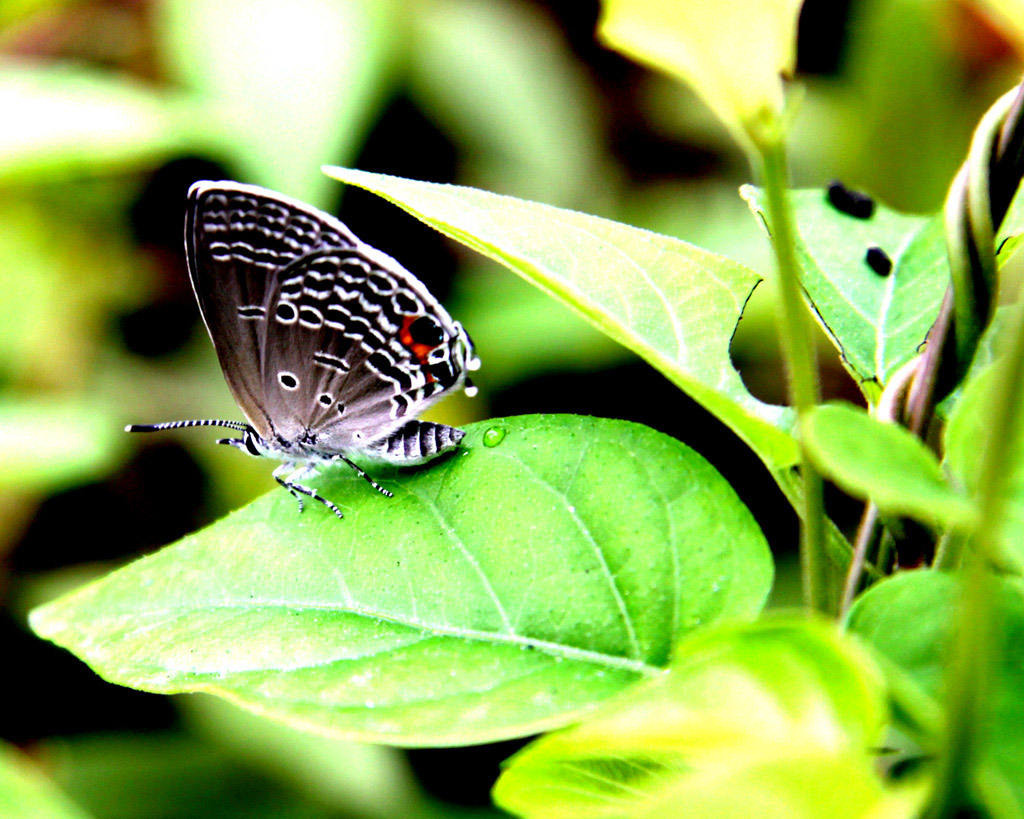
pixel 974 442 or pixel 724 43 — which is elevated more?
pixel 724 43

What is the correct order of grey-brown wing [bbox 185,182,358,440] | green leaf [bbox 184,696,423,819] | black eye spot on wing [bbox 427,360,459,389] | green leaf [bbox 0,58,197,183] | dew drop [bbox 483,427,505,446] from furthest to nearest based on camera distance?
→ green leaf [bbox 184,696,423,819] → green leaf [bbox 0,58,197,183] → black eye spot on wing [bbox 427,360,459,389] → grey-brown wing [bbox 185,182,358,440] → dew drop [bbox 483,427,505,446]

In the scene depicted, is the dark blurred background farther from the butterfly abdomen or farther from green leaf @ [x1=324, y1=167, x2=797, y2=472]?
green leaf @ [x1=324, y1=167, x2=797, y2=472]

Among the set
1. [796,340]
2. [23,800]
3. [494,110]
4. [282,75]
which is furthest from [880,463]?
[494,110]

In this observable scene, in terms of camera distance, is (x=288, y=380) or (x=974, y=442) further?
(x=288, y=380)

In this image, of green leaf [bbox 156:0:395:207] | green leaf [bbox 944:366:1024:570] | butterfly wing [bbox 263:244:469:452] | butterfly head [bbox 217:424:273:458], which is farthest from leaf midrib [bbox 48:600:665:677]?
green leaf [bbox 156:0:395:207]

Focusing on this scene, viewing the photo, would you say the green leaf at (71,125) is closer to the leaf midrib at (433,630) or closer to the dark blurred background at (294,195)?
the dark blurred background at (294,195)

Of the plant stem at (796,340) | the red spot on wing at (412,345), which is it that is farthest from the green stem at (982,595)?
the red spot on wing at (412,345)

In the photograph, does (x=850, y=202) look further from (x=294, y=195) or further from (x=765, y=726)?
(x=294, y=195)
